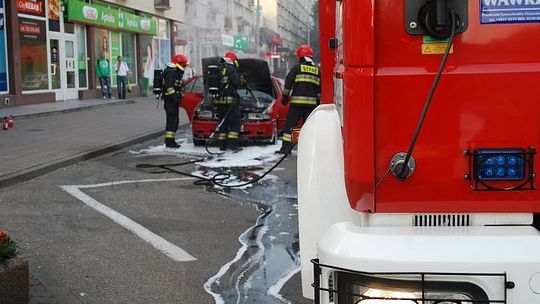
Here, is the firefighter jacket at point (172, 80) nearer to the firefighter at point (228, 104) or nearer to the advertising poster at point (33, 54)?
the firefighter at point (228, 104)

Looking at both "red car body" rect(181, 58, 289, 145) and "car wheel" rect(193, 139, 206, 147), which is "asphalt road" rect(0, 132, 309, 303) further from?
"car wheel" rect(193, 139, 206, 147)

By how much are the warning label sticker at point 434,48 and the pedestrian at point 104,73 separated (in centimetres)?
2455

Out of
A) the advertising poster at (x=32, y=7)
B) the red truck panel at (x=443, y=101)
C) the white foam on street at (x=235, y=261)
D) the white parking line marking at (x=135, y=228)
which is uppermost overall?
the advertising poster at (x=32, y=7)

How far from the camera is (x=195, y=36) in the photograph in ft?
137

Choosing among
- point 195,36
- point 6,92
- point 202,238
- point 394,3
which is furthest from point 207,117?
point 195,36

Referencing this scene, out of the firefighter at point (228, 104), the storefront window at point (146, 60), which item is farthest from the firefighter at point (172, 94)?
the storefront window at point (146, 60)

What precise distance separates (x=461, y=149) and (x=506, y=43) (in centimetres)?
37

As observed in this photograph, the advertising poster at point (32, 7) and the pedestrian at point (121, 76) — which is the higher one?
the advertising poster at point (32, 7)

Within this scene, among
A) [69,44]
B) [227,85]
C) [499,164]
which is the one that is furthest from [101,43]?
Answer: [499,164]

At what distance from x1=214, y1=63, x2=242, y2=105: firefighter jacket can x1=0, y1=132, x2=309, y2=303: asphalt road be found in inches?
122

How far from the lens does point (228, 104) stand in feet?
41.2

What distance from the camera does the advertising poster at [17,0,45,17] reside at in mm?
20484

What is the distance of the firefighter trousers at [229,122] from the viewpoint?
1260 cm

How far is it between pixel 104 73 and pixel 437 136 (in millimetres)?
24766
